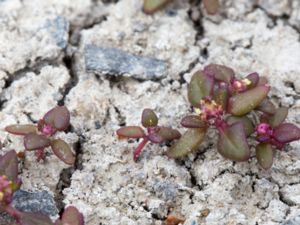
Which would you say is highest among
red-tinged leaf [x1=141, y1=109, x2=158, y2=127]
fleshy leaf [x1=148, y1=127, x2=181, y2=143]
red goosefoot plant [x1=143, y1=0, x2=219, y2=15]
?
red goosefoot plant [x1=143, y1=0, x2=219, y2=15]

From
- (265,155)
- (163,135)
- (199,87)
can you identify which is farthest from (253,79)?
(163,135)

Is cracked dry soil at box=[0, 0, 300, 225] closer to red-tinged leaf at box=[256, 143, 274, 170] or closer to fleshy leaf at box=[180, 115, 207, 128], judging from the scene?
red-tinged leaf at box=[256, 143, 274, 170]

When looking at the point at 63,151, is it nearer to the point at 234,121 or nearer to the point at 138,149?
the point at 138,149

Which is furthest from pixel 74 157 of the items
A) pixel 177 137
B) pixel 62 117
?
pixel 177 137

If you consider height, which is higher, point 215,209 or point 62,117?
point 62,117

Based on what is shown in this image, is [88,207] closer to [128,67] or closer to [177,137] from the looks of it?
[177,137]

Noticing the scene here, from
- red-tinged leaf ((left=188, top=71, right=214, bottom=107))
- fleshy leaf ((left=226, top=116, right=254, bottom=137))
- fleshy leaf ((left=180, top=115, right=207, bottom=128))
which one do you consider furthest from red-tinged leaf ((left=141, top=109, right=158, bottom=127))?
fleshy leaf ((left=226, top=116, right=254, bottom=137))

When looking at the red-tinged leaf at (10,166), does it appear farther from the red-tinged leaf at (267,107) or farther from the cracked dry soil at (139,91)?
the red-tinged leaf at (267,107)
